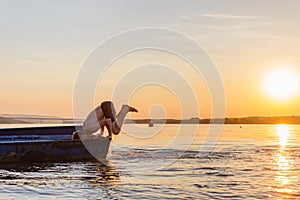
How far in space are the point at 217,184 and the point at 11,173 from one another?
25.2 feet

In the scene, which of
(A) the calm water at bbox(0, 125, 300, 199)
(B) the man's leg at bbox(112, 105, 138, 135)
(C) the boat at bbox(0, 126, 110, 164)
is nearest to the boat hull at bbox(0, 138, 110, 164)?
(C) the boat at bbox(0, 126, 110, 164)

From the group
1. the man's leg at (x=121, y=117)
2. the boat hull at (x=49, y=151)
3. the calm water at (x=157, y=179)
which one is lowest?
the calm water at (x=157, y=179)

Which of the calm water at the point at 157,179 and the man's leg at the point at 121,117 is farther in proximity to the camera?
the man's leg at the point at 121,117

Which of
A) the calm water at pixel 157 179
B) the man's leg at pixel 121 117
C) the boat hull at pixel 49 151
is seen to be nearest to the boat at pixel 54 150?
the boat hull at pixel 49 151

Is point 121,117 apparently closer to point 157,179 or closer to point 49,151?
point 49,151

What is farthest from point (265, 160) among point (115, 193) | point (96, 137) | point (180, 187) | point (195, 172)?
point (115, 193)

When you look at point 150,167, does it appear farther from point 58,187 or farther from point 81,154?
point 58,187

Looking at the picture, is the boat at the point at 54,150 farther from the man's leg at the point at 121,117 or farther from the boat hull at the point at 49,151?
the man's leg at the point at 121,117

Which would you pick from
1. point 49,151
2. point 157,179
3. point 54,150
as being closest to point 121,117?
point 54,150

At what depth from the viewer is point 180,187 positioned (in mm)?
15367

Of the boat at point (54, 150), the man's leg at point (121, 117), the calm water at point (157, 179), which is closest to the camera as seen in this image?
the calm water at point (157, 179)

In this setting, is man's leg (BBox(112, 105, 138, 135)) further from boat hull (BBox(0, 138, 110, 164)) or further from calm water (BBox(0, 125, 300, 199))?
calm water (BBox(0, 125, 300, 199))

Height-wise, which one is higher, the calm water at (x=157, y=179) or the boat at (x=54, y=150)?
the boat at (x=54, y=150)

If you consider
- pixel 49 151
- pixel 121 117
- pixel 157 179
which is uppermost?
pixel 121 117
